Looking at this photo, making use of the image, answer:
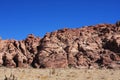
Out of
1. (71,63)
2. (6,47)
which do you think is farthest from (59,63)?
(6,47)

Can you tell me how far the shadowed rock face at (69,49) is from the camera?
56.6 metres

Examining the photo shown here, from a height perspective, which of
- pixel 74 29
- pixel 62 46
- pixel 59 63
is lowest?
pixel 59 63

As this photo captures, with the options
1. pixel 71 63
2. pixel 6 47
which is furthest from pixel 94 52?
pixel 6 47

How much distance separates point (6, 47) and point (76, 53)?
15.5 metres

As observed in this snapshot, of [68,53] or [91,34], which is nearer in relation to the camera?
[68,53]

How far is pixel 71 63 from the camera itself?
5712cm

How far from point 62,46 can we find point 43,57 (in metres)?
5.41

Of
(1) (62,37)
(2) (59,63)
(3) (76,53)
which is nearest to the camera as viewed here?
(2) (59,63)

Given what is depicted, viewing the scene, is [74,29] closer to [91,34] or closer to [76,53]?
[91,34]

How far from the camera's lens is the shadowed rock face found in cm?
5659

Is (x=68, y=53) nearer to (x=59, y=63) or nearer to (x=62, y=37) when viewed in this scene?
(x=59, y=63)

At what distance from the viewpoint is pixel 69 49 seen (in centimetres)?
5975

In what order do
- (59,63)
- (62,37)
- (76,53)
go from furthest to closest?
1. (62,37)
2. (76,53)
3. (59,63)

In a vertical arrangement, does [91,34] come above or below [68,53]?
above
